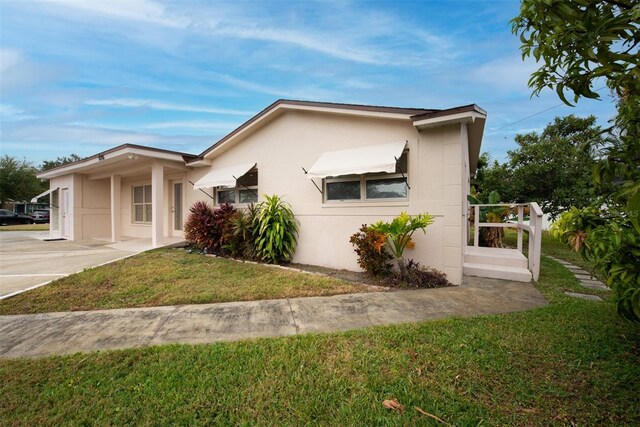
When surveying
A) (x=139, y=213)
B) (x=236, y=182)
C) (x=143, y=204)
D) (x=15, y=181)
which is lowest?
(x=139, y=213)

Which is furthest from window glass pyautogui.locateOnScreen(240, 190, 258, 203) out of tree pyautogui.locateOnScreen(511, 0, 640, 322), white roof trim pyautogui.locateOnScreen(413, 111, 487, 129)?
tree pyautogui.locateOnScreen(511, 0, 640, 322)

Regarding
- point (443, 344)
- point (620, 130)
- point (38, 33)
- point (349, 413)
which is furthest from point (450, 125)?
point (38, 33)

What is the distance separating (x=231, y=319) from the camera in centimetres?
446

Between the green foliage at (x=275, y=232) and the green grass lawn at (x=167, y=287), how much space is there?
695mm

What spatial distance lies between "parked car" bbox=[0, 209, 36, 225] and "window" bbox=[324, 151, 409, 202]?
39262mm

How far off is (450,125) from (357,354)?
17.8ft

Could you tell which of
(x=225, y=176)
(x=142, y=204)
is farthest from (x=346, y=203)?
(x=142, y=204)

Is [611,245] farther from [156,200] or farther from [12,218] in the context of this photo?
[12,218]

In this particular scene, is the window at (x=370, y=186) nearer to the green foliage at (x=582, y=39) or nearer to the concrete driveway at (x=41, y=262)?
the green foliage at (x=582, y=39)

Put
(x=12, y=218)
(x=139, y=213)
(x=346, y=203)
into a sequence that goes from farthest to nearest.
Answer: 1. (x=12, y=218)
2. (x=139, y=213)
3. (x=346, y=203)

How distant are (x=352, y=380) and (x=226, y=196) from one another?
9781 millimetres

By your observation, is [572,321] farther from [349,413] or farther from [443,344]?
[349,413]

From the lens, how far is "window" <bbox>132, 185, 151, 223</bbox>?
1502cm

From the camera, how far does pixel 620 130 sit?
8.79ft
